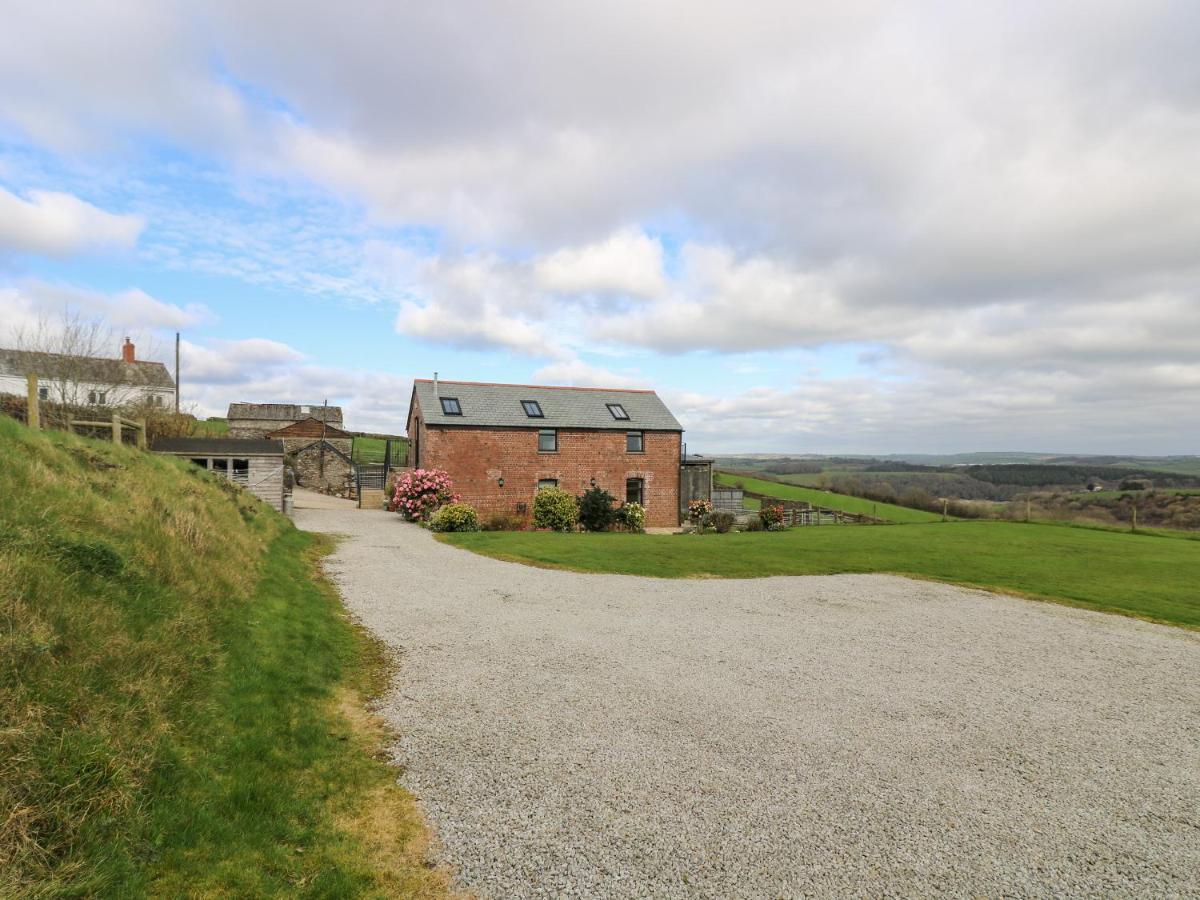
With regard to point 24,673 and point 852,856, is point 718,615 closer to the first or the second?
point 852,856

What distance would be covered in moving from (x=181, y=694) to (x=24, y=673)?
1335mm

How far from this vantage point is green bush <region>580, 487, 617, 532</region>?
1177 inches

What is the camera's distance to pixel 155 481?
11617 mm

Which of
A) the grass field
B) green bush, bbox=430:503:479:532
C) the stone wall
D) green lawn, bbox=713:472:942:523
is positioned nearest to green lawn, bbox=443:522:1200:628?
green bush, bbox=430:503:479:532

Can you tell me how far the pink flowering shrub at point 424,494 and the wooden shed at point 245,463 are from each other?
566 cm

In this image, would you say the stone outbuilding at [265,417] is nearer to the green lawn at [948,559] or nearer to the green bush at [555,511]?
the green bush at [555,511]

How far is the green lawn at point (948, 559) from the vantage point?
48.4 feet

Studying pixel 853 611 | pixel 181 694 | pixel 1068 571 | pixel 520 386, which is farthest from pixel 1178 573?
pixel 520 386

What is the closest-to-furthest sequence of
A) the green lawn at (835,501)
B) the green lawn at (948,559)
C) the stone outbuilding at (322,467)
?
the green lawn at (948,559)
the green lawn at (835,501)
the stone outbuilding at (322,467)

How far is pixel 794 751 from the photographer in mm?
5910

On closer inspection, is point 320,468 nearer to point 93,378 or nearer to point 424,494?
point 93,378

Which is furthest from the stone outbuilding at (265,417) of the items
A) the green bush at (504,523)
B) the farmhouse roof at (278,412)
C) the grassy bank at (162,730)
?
the grassy bank at (162,730)

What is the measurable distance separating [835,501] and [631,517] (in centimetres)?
2881

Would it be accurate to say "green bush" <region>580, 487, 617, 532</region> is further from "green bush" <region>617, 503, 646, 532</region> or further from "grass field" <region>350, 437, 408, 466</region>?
"grass field" <region>350, 437, 408, 466</region>
